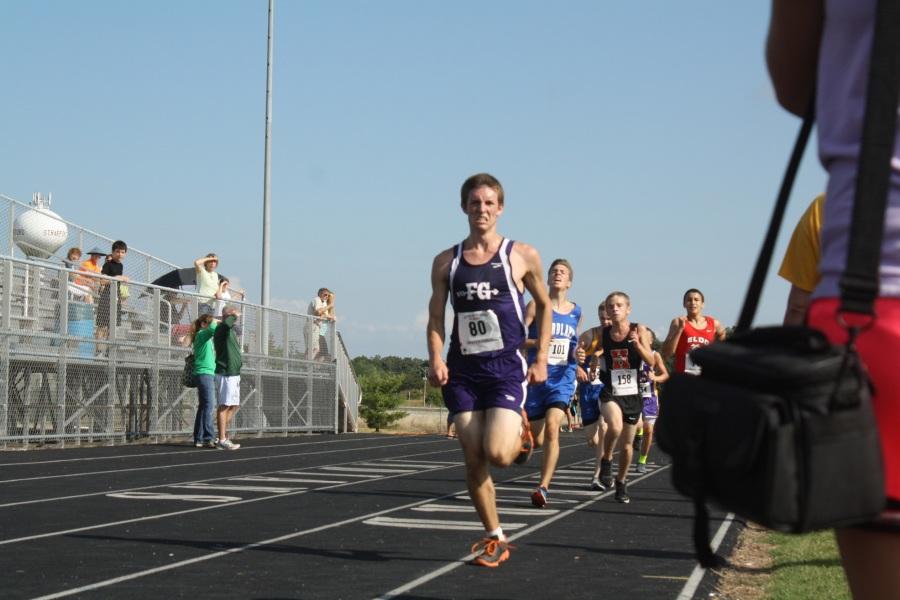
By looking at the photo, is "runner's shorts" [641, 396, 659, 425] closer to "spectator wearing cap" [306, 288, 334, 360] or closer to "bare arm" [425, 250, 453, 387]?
"bare arm" [425, 250, 453, 387]

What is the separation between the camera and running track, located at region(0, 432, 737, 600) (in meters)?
7.24

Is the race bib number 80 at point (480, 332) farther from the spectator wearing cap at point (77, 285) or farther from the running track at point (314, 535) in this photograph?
the spectator wearing cap at point (77, 285)

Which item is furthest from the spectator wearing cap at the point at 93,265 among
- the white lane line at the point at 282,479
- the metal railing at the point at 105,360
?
the white lane line at the point at 282,479

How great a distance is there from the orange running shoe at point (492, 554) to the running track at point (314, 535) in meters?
0.07

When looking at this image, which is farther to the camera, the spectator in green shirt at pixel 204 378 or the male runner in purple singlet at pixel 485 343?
the spectator in green shirt at pixel 204 378

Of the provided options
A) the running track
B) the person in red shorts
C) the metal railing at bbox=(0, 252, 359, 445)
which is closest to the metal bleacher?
the metal railing at bbox=(0, 252, 359, 445)

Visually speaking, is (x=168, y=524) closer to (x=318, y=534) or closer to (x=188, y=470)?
(x=318, y=534)

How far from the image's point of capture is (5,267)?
18.6m

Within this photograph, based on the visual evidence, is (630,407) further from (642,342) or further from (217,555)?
(217,555)

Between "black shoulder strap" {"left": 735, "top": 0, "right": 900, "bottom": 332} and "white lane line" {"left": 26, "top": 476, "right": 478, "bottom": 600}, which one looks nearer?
"black shoulder strap" {"left": 735, "top": 0, "right": 900, "bottom": 332}

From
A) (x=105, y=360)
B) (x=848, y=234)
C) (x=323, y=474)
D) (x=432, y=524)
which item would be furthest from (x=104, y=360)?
(x=848, y=234)

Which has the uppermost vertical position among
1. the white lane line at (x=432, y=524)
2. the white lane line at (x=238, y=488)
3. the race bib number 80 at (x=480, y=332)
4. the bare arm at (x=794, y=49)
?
the bare arm at (x=794, y=49)

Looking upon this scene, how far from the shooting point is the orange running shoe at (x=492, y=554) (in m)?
7.94

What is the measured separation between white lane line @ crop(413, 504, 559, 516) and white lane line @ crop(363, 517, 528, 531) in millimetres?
803
